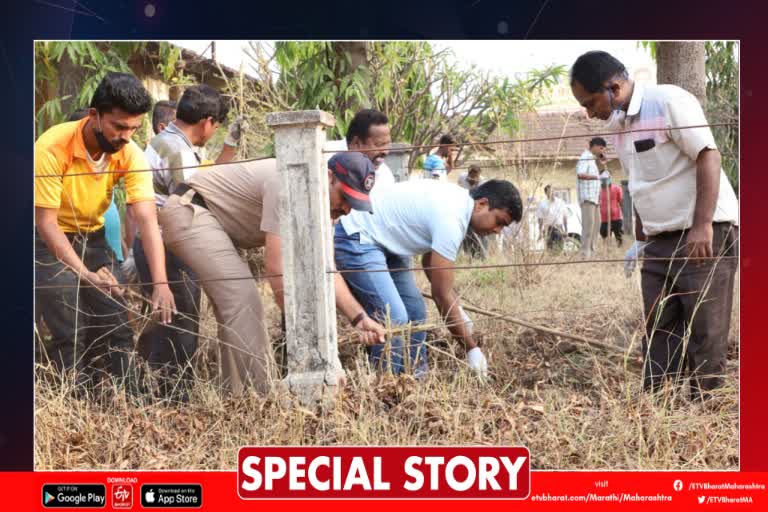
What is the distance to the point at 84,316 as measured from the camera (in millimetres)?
3412

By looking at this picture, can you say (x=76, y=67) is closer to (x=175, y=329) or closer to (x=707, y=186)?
Answer: (x=175, y=329)

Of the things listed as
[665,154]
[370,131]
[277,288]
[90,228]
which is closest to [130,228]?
[90,228]

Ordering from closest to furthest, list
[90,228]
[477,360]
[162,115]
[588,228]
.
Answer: [90,228] → [477,360] → [162,115] → [588,228]

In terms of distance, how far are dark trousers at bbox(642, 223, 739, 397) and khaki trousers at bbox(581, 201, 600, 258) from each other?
223 cm

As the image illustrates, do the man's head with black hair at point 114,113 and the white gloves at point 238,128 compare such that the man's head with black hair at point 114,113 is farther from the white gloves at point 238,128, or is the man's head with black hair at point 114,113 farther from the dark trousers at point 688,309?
the dark trousers at point 688,309

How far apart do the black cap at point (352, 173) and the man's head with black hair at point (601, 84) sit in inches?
35.5

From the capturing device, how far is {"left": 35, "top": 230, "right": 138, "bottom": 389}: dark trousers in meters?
3.19

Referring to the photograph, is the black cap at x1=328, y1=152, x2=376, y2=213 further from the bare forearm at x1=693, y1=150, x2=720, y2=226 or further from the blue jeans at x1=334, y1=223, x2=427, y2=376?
the bare forearm at x1=693, y1=150, x2=720, y2=226

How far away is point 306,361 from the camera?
3.09 metres

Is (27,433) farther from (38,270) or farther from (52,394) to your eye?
(38,270)

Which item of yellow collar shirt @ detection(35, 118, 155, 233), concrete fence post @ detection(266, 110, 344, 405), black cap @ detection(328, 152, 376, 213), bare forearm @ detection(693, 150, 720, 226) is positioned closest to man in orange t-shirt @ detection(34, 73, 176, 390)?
yellow collar shirt @ detection(35, 118, 155, 233)

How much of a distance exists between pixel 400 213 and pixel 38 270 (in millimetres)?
1549

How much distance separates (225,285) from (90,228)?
1.98 ft

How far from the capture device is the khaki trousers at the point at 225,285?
11.2 feet
